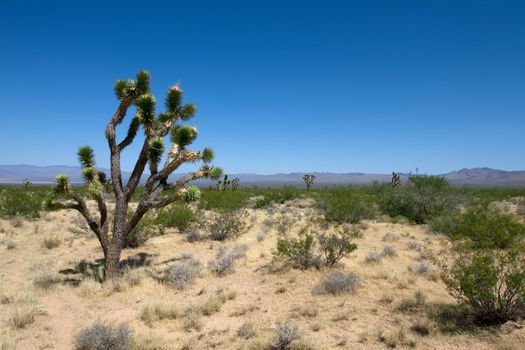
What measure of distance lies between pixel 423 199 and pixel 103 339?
17.2 metres

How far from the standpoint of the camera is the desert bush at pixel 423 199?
62.7ft

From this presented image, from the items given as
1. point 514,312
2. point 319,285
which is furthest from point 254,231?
point 514,312

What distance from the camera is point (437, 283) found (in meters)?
8.62

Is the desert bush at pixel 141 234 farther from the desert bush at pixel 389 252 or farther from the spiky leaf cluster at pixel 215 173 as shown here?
the desert bush at pixel 389 252

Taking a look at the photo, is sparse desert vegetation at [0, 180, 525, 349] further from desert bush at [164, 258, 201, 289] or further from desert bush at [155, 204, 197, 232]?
desert bush at [155, 204, 197, 232]

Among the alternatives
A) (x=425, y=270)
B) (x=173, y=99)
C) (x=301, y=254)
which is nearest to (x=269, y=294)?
(x=301, y=254)

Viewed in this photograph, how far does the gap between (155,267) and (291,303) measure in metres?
4.60

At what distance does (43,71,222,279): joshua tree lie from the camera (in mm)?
9273

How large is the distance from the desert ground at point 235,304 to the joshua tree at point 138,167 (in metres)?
1.31

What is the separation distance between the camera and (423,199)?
19.2m

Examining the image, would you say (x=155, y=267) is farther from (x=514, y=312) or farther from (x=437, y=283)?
(x=514, y=312)

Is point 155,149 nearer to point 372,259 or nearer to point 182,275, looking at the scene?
point 182,275

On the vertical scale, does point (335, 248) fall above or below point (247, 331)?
above

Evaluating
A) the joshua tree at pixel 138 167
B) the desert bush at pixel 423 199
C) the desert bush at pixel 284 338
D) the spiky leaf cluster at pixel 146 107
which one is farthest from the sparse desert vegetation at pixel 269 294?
the desert bush at pixel 423 199
